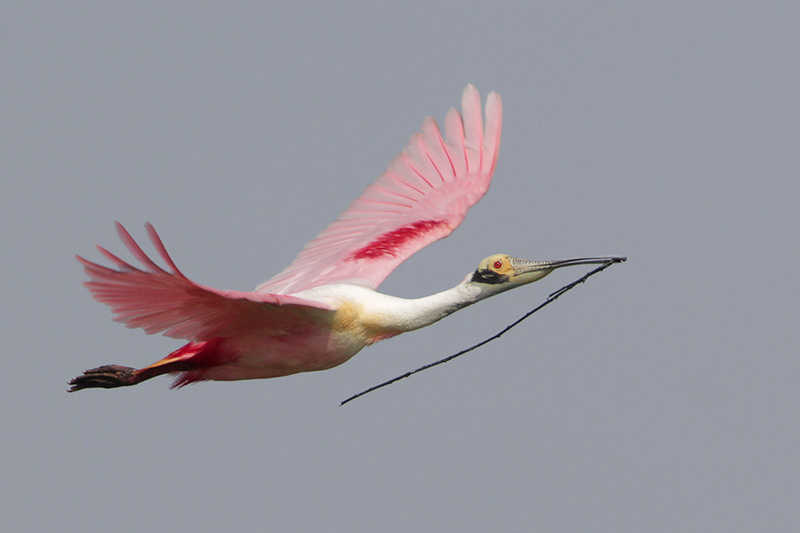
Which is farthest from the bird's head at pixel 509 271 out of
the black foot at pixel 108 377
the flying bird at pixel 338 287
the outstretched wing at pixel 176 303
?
the black foot at pixel 108 377

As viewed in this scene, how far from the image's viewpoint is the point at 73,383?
11727 mm

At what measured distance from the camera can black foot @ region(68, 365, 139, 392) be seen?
11453mm

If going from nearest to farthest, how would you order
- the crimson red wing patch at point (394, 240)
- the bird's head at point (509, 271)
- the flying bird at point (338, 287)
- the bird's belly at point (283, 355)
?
1. the flying bird at point (338, 287)
2. the bird's belly at point (283, 355)
3. the bird's head at point (509, 271)
4. the crimson red wing patch at point (394, 240)

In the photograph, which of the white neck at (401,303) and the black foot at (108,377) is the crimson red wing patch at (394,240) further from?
the black foot at (108,377)

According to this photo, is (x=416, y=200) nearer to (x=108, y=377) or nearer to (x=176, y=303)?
(x=108, y=377)

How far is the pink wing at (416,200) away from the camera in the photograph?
41.8ft

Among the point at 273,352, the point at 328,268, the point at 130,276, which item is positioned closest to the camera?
the point at 130,276

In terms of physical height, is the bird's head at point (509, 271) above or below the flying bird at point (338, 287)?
below

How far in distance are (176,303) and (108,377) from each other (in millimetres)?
1614

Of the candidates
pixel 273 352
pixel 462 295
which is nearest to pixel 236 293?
pixel 273 352

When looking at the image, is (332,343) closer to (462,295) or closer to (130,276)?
(462,295)

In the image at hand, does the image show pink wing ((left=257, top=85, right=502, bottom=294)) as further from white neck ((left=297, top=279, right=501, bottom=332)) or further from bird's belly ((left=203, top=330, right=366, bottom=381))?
bird's belly ((left=203, top=330, right=366, bottom=381))

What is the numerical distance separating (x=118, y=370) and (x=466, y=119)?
11.4ft

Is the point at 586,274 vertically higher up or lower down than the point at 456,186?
lower down
